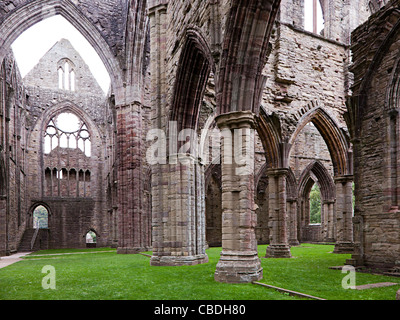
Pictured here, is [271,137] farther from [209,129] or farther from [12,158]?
[12,158]

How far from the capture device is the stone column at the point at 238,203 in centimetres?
673

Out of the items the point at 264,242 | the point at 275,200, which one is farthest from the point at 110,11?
the point at 264,242

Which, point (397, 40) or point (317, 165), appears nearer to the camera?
point (397, 40)

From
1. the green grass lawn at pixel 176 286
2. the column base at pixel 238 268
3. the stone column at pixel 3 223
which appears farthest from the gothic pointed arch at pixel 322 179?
the column base at pixel 238 268

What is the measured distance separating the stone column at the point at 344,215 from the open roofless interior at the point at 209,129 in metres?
0.05

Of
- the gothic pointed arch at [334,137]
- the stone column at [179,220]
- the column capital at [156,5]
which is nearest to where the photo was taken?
the stone column at [179,220]

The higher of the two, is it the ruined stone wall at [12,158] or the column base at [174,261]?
the ruined stone wall at [12,158]

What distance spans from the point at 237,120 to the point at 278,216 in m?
6.78

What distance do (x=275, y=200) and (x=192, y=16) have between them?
686 cm

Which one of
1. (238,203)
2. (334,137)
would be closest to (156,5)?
(238,203)

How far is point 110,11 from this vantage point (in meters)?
17.9

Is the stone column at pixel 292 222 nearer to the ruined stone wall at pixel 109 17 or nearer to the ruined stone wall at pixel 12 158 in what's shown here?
the ruined stone wall at pixel 109 17

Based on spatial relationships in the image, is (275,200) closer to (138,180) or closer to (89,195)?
(138,180)

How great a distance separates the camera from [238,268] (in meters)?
6.66
